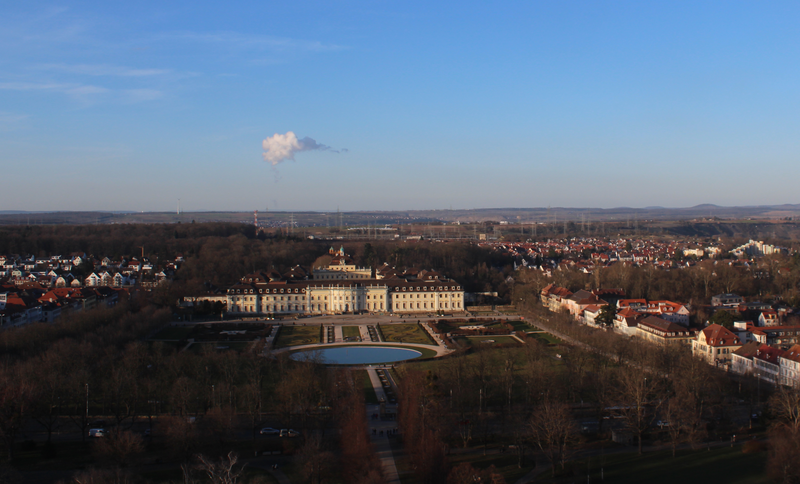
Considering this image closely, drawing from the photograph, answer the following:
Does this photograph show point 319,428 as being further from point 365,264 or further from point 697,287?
point 365,264

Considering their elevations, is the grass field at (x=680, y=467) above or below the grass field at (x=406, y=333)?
below

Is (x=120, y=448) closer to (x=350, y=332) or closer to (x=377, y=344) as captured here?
(x=377, y=344)

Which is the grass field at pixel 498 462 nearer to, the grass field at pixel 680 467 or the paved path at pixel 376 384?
the grass field at pixel 680 467

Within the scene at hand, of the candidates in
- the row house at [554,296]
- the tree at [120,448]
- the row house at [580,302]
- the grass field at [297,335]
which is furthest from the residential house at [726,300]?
the tree at [120,448]

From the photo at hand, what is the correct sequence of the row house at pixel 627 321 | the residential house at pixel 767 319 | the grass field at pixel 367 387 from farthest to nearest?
1. the residential house at pixel 767 319
2. the row house at pixel 627 321
3. the grass field at pixel 367 387

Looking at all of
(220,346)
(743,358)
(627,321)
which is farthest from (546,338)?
(220,346)

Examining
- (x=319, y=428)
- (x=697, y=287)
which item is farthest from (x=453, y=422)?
(x=697, y=287)
